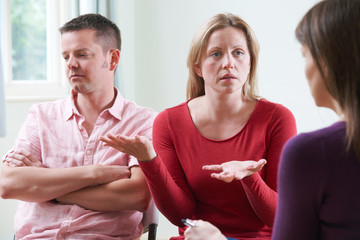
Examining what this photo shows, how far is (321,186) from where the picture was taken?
3.27ft

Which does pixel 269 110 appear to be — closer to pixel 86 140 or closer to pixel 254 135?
pixel 254 135

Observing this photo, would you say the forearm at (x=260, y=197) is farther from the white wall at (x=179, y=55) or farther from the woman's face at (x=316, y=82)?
the white wall at (x=179, y=55)

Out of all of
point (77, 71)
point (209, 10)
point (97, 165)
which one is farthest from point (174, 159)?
point (209, 10)

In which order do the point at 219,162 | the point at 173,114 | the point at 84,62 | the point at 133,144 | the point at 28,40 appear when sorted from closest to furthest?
the point at 133,144, the point at 219,162, the point at 173,114, the point at 84,62, the point at 28,40

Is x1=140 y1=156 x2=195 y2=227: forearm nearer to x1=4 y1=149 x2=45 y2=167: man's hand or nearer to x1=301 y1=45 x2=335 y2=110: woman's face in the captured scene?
x1=4 y1=149 x2=45 y2=167: man's hand

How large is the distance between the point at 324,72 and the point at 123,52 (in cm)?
284

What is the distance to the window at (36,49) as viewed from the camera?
3.37 m

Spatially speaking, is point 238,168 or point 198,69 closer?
point 238,168

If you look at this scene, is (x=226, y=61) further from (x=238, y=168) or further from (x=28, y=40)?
(x=28, y=40)

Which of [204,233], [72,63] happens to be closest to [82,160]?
[72,63]

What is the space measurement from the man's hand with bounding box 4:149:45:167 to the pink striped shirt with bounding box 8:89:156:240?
0.05 metres

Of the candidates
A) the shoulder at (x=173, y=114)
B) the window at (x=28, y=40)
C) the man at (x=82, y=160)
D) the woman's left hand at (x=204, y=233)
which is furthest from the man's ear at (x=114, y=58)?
the window at (x=28, y=40)

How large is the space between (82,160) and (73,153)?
0.05m

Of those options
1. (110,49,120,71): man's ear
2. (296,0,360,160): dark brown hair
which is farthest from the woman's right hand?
(296,0,360,160): dark brown hair
